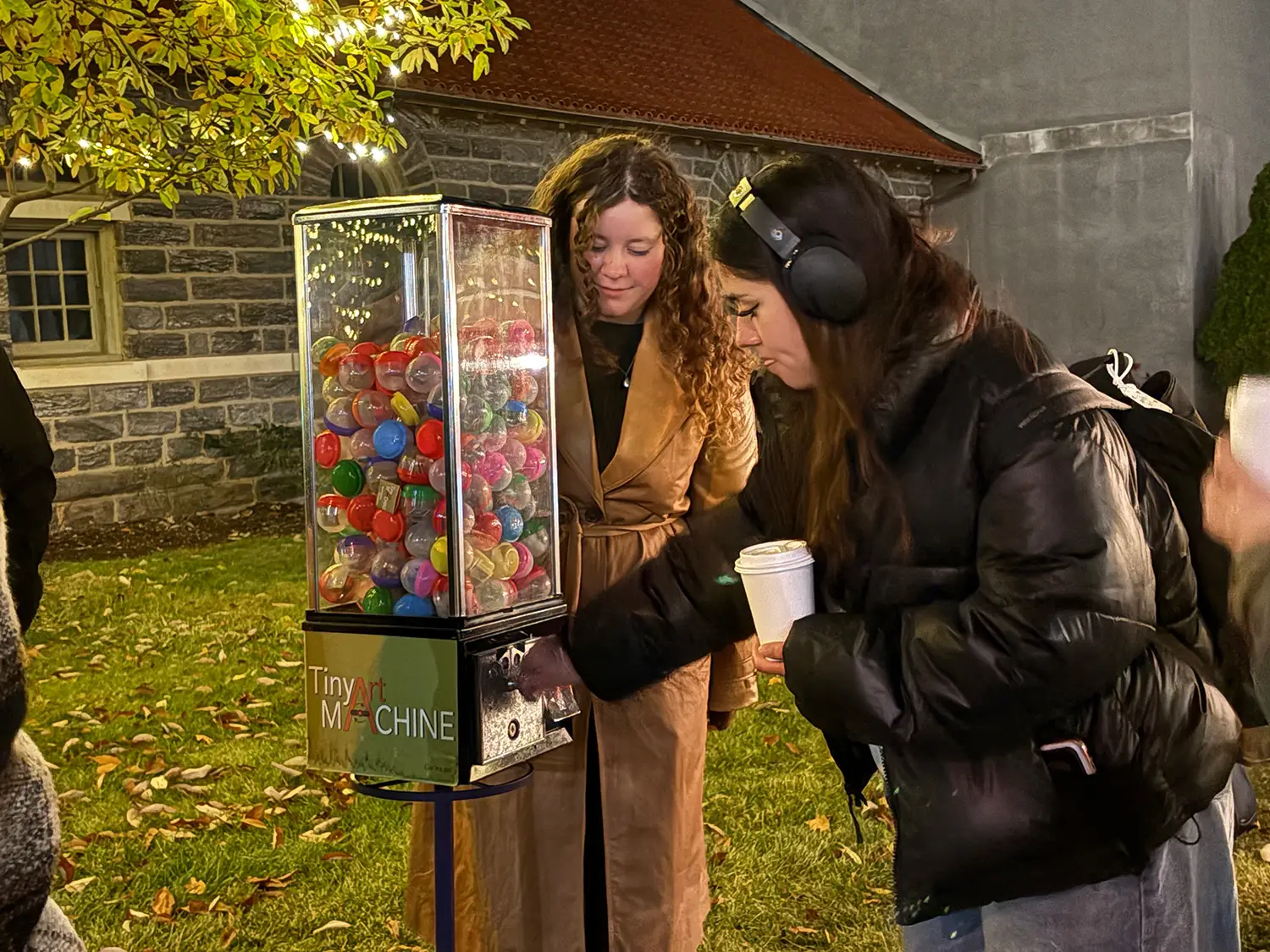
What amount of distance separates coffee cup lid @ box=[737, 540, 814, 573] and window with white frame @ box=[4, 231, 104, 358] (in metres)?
8.40

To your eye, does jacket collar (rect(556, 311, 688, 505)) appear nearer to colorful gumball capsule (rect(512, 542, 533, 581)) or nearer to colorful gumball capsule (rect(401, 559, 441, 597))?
colorful gumball capsule (rect(512, 542, 533, 581))

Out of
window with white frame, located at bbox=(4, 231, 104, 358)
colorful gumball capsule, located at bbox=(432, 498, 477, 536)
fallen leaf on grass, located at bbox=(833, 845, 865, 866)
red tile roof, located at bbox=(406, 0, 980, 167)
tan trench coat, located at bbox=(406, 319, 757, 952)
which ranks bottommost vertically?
fallen leaf on grass, located at bbox=(833, 845, 865, 866)

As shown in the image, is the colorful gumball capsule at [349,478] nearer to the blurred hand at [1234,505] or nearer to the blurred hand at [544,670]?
the blurred hand at [544,670]

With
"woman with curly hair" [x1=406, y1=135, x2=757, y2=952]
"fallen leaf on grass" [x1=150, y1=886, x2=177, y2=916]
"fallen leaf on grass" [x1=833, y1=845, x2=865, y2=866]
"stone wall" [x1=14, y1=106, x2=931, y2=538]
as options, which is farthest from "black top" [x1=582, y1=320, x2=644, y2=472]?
"stone wall" [x1=14, y1=106, x2=931, y2=538]

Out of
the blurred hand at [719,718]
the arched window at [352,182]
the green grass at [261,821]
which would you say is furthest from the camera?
the arched window at [352,182]

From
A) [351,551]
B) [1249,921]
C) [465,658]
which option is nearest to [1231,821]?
[465,658]

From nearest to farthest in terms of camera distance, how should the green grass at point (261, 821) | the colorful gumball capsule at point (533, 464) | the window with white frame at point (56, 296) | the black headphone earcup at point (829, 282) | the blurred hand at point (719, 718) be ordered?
the black headphone earcup at point (829, 282) → the colorful gumball capsule at point (533, 464) → the blurred hand at point (719, 718) → the green grass at point (261, 821) → the window with white frame at point (56, 296)

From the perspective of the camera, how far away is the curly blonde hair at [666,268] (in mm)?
3035

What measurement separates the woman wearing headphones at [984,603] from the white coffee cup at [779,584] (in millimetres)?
60

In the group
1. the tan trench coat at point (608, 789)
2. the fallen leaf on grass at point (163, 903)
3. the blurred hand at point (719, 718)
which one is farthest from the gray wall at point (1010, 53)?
the fallen leaf on grass at point (163, 903)

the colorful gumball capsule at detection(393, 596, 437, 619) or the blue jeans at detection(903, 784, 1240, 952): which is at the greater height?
the colorful gumball capsule at detection(393, 596, 437, 619)

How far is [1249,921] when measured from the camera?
407cm

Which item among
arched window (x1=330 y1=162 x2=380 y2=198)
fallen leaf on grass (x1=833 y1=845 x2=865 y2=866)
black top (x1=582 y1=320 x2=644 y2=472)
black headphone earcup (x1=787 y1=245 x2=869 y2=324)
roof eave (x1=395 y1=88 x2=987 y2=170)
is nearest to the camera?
black headphone earcup (x1=787 y1=245 x2=869 y2=324)

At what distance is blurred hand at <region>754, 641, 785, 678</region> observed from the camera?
2235mm
